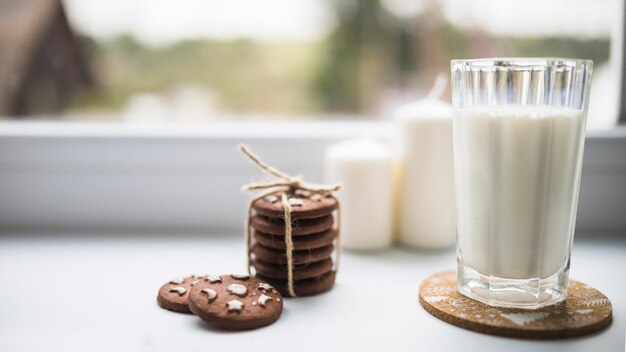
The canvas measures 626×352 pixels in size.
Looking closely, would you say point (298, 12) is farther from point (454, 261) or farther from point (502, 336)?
point (502, 336)

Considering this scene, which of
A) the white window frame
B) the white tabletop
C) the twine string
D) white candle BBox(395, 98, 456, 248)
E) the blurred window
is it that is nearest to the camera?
the white tabletop

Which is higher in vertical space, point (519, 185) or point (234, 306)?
point (519, 185)

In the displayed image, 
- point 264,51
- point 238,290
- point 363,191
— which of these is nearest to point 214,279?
point 238,290

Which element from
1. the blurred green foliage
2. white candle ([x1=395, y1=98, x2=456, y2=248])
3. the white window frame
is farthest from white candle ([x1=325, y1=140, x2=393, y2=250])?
the blurred green foliage

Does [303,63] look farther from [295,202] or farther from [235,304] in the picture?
[235,304]

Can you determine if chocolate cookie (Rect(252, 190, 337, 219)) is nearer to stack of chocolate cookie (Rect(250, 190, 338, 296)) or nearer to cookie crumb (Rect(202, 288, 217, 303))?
stack of chocolate cookie (Rect(250, 190, 338, 296))

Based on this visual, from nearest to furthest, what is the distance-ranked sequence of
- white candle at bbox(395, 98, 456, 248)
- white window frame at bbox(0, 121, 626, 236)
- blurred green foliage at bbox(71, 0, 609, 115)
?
white candle at bbox(395, 98, 456, 248) < white window frame at bbox(0, 121, 626, 236) < blurred green foliage at bbox(71, 0, 609, 115)

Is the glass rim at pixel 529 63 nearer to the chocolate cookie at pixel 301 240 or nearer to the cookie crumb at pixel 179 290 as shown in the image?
the chocolate cookie at pixel 301 240
